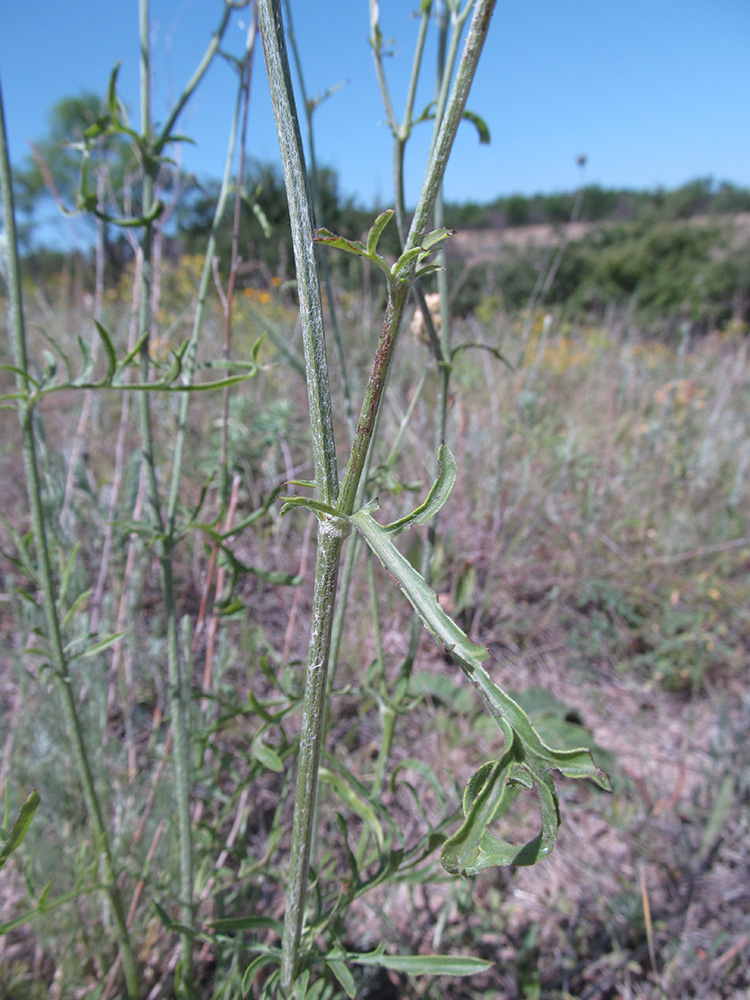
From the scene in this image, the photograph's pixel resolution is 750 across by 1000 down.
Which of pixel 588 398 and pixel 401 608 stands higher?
pixel 588 398

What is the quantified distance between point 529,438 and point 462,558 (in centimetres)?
89

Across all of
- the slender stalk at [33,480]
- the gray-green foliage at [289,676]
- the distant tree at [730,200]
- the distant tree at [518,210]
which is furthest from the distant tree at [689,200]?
the slender stalk at [33,480]

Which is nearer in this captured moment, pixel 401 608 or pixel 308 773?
pixel 308 773

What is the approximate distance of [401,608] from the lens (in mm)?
1662

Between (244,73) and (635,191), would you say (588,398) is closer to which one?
(244,73)

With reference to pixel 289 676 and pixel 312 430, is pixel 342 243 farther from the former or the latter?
pixel 289 676

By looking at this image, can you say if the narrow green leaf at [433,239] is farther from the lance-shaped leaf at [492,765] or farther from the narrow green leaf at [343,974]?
the narrow green leaf at [343,974]

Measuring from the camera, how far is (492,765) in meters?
0.34

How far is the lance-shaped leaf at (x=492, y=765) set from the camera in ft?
1.06

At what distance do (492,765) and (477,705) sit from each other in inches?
48.8

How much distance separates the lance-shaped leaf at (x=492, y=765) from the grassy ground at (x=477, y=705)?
1.19 ft

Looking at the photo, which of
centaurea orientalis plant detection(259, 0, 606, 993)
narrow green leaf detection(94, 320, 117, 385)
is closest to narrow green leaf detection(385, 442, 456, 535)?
centaurea orientalis plant detection(259, 0, 606, 993)

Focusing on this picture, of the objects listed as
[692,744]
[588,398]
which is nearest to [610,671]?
[692,744]

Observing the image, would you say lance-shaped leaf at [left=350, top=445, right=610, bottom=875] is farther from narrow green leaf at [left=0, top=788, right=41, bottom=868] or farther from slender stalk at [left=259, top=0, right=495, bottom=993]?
narrow green leaf at [left=0, top=788, right=41, bottom=868]
